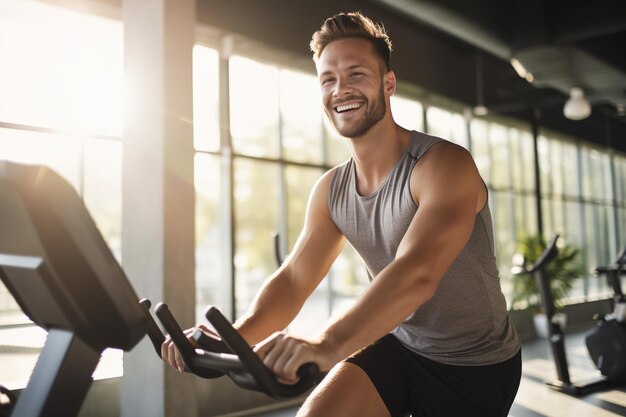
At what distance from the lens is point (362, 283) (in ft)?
26.3

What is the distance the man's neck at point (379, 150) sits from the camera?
1.60 meters

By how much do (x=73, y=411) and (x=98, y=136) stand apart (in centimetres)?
408

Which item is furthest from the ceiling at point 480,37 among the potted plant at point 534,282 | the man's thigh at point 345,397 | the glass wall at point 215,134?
the man's thigh at point 345,397

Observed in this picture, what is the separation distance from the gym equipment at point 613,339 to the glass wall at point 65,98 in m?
3.86

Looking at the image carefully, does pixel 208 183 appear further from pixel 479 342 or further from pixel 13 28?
pixel 479 342

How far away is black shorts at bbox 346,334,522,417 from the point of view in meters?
1.53

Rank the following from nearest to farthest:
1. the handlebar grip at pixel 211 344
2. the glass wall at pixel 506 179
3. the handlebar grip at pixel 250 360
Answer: the handlebar grip at pixel 250 360 → the handlebar grip at pixel 211 344 → the glass wall at pixel 506 179

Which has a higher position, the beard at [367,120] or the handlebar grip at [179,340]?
the beard at [367,120]

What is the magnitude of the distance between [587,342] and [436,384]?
13.8ft

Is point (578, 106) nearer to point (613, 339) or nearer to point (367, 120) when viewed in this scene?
point (613, 339)

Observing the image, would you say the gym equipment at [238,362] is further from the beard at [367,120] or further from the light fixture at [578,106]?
the light fixture at [578,106]

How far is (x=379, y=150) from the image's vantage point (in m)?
1.61

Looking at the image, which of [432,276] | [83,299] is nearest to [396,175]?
[432,276]

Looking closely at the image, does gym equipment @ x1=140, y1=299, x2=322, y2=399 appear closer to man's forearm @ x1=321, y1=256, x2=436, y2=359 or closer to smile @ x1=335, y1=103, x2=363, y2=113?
man's forearm @ x1=321, y1=256, x2=436, y2=359
